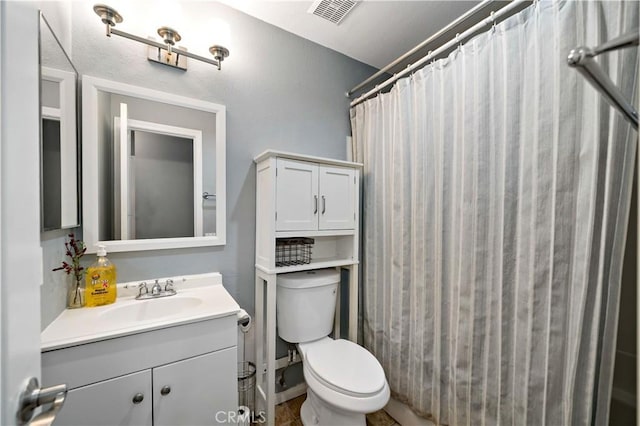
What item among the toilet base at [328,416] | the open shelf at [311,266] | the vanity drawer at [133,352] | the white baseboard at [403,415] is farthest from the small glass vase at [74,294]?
the white baseboard at [403,415]

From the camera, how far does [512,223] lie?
1104mm

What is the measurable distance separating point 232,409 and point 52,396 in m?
0.91

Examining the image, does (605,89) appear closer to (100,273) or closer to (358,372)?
(358,372)

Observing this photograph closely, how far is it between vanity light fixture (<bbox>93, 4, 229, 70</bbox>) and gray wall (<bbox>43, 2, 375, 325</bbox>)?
0.05 metres

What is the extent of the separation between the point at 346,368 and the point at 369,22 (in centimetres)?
198

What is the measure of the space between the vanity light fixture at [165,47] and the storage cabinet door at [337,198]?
83cm

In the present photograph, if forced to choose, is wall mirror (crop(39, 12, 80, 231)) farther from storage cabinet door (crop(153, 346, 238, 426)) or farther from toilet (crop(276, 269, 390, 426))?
toilet (crop(276, 269, 390, 426))

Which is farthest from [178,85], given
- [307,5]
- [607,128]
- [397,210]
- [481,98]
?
[607,128]

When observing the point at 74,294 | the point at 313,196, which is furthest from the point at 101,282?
the point at 313,196

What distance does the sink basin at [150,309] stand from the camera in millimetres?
1156

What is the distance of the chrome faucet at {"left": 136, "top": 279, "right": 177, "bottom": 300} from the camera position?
129cm

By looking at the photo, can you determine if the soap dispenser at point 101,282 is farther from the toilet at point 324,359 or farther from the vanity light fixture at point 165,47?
the vanity light fixture at point 165,47

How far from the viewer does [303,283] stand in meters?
1.58

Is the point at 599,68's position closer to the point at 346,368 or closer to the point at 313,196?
the point at 313,196
